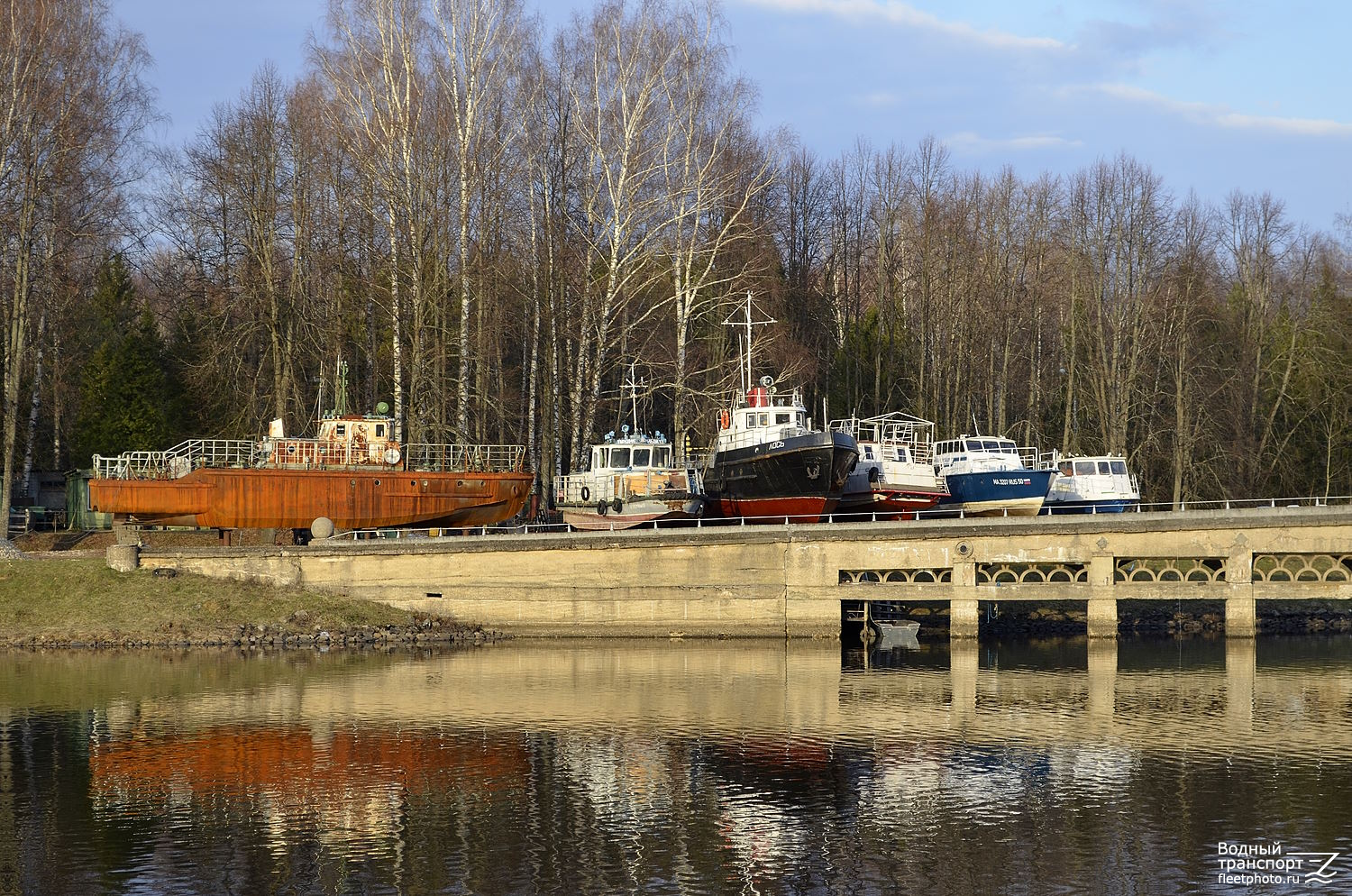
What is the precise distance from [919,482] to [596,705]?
2189 cm

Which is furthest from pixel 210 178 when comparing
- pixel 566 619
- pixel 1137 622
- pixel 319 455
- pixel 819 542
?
pixel 1137 622

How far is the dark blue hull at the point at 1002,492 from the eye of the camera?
5025cm

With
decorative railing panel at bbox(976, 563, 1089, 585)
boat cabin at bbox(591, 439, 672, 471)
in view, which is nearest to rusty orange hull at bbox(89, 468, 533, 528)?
boat cabin at bbox(591, 439, 672, 471)

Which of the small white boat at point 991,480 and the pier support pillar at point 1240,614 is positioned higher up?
the small white boat at point 991,480

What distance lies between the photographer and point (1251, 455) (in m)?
65.6

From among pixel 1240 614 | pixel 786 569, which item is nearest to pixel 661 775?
pixel 786 569

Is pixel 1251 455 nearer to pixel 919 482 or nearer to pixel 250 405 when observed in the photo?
pixel 919 482

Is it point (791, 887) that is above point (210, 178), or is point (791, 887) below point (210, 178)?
below

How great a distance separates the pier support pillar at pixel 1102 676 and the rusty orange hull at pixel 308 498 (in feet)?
66.9

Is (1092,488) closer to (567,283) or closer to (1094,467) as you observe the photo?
(1094,467)

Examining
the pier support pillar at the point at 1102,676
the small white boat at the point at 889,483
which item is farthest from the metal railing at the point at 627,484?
the pier support pillar at the point at 1102,676

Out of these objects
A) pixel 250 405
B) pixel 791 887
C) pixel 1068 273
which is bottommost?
pixel 791 887

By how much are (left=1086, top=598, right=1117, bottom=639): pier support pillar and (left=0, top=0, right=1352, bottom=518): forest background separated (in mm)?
16347

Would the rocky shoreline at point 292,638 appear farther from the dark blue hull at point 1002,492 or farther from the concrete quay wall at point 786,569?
the dark blue hull at point 1002,492
